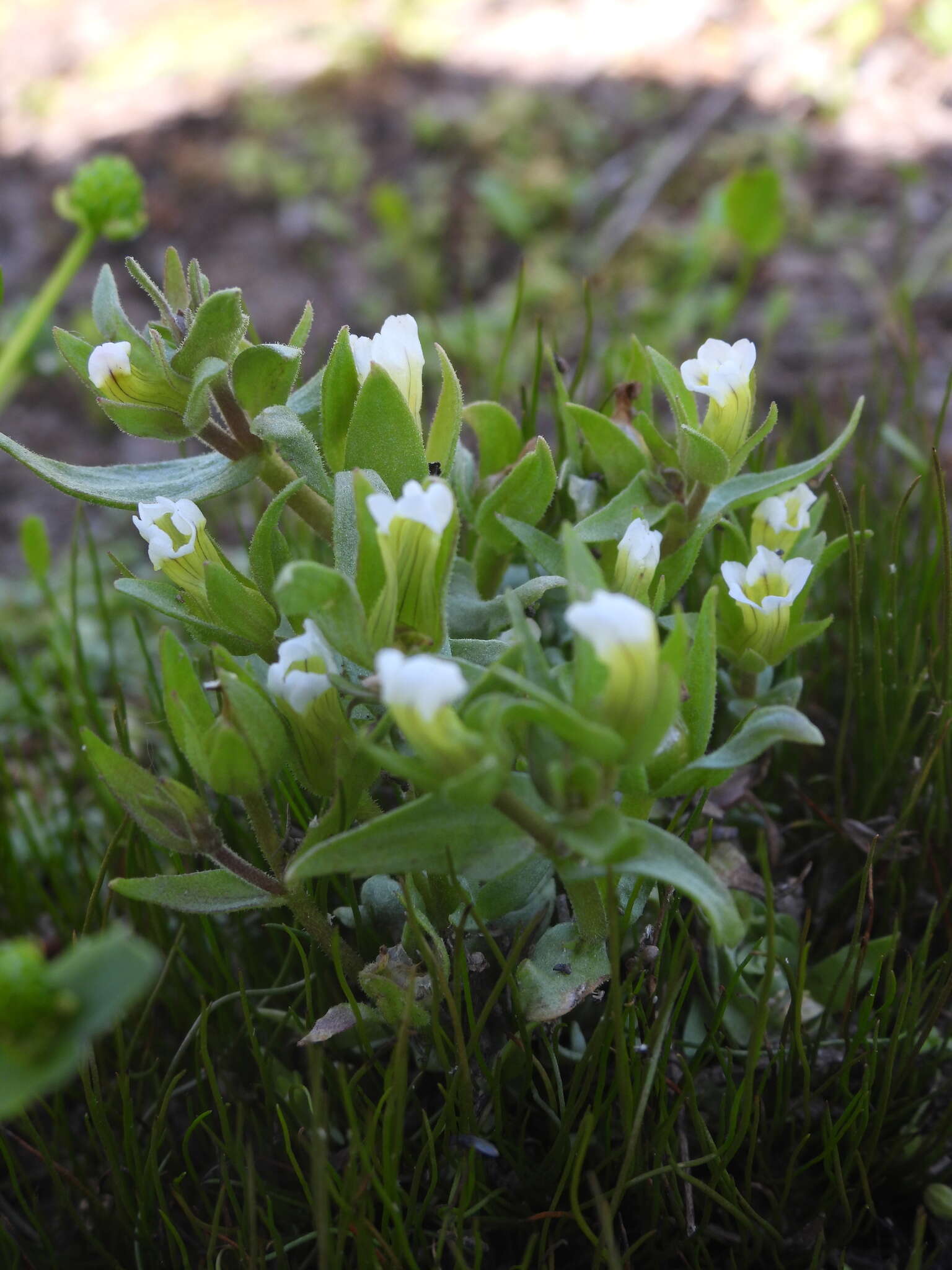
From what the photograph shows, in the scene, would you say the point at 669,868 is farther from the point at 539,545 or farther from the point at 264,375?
the point at 264,375

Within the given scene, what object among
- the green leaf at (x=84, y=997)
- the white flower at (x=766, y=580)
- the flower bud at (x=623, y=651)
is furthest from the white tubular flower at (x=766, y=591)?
the green leaf at (x=84, y=997)

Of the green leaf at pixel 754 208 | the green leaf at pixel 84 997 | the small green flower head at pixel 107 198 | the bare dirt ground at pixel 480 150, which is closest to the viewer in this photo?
the green leaf at pixel 84 997

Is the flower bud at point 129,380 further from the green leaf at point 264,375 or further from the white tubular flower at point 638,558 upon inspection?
the white tubular flower at point 638,558

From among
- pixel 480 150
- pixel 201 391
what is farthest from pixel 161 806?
pixel 480 150

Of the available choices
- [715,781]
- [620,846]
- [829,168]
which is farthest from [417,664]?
[829,168]

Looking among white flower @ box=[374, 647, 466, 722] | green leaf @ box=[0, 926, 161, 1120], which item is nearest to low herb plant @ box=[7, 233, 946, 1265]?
white flower @ box=[374, 647, 466, 722]

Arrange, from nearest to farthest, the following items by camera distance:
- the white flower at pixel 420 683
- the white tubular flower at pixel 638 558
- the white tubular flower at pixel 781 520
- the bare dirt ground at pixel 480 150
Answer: the white flower at pixel 420 683 < the white tubular flower at pixel 638 558 < the white tubular flower at pixel 781 520 < the bare dirt ground at pixel 480 150
